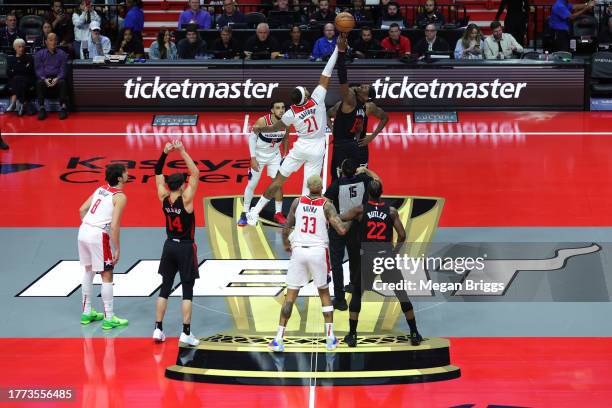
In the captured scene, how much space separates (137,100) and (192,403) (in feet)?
46.4

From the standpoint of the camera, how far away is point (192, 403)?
9594 millimetres

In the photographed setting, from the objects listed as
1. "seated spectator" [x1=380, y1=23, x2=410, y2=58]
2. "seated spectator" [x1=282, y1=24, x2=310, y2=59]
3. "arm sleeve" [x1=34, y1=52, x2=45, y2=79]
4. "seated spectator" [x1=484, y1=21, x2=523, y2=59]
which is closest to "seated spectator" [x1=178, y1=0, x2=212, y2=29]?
"seated spectator" [x1=282, y1=24, x2=310, y2=59]

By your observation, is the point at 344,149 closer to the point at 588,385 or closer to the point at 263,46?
the point at 588,385

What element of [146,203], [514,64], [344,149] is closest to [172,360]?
[344,149]

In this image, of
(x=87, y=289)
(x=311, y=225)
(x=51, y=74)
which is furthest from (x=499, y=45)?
(x=87, y=289)

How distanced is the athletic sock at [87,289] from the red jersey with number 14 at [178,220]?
1335mm

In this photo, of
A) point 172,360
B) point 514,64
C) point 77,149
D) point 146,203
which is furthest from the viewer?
point 514,64

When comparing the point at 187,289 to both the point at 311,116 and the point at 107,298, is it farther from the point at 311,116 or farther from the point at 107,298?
the point at 311,116

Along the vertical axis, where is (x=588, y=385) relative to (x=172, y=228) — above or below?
below

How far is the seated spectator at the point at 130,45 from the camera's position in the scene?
24.1 metres

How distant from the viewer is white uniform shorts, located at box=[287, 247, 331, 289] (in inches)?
406

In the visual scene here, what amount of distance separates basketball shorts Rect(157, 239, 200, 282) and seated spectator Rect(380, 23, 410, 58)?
A: 13.6 meters

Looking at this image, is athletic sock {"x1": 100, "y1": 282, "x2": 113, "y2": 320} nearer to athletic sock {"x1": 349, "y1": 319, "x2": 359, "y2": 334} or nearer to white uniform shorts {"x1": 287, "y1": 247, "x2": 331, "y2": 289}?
white uniform shorts {"x1": 287, "y1": 247, "x2": 331, "y2": 289}

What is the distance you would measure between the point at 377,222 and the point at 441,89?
40.1 feet
